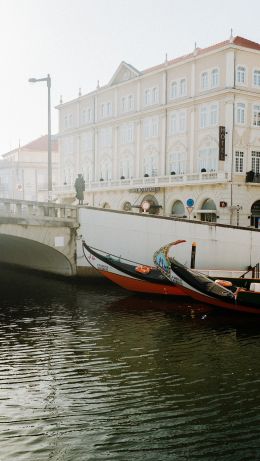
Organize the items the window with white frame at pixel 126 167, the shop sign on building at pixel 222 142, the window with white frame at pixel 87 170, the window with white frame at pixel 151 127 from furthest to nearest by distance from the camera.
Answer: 1. the window with white frame at pixel 87 170
2. the window with white frame at pixel 126 167
3. the window with white frame at pixel 151 127
4. the shop sign on building at pixel 222 142

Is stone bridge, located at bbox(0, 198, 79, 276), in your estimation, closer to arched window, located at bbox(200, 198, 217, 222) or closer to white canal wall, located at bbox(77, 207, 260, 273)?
white canal wall, located at bbox(77, 207, 260, 273)

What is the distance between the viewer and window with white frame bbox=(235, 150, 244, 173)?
4459 cm

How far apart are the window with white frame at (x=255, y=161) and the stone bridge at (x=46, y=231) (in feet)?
60.0

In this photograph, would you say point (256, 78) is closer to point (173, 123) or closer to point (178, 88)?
point (178, 88)


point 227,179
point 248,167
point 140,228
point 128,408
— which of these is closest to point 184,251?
point 140,228

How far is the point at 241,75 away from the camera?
1753 inches

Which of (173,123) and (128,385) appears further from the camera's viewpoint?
(173,123)

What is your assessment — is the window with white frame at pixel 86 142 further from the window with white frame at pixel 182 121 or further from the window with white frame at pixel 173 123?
the window with white frame at pixel 182 121

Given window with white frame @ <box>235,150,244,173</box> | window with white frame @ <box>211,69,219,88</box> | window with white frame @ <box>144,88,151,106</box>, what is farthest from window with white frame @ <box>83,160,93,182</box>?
window with white frame @ <box>235,150,244,173</box>

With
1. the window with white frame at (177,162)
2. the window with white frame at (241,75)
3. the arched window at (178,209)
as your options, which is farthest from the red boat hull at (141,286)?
the window with white frame at (241,75)

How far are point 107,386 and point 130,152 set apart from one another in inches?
1695

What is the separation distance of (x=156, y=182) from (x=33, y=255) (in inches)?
624

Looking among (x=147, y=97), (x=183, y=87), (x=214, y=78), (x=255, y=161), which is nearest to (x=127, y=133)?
(x=147, y=97)

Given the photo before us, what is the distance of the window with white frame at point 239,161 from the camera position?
44.6 metres
